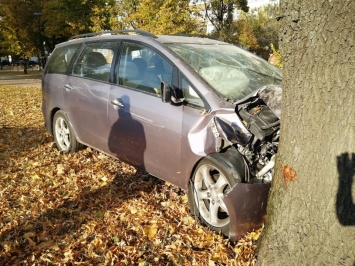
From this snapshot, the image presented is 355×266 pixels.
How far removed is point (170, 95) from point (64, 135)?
2.74 meters

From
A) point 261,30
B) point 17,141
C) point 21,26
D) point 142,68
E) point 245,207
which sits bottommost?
point 17,141

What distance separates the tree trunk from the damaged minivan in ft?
1.86

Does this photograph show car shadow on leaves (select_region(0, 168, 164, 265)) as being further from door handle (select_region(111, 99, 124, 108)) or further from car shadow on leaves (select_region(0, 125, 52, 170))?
car shadow on leaves (select_region(0, 125, 52, 170))

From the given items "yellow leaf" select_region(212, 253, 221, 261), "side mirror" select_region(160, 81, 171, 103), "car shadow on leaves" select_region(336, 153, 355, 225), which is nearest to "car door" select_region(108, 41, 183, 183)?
"side mirror" select_region(160, 81, 171, 103)

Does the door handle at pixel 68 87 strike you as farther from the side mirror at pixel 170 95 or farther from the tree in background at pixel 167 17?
the tree in background at pixel 167 17

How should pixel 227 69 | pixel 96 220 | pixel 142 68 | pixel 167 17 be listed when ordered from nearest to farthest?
pixel 96 220 < pixel 227 69 < pixel 142 68 < pixel 167 17

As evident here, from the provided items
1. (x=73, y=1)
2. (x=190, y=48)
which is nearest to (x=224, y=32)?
(x=73, y=1)

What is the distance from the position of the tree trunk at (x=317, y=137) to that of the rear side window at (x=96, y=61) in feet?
9.10

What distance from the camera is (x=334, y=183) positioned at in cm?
218

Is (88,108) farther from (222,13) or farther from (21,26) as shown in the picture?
(21,26)

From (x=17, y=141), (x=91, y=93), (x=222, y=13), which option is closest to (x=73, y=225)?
(x=91, y=93)

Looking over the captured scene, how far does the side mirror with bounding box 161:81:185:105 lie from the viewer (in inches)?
138

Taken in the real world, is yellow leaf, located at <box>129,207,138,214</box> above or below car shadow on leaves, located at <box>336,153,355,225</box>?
below

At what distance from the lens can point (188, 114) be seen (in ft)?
11.4
